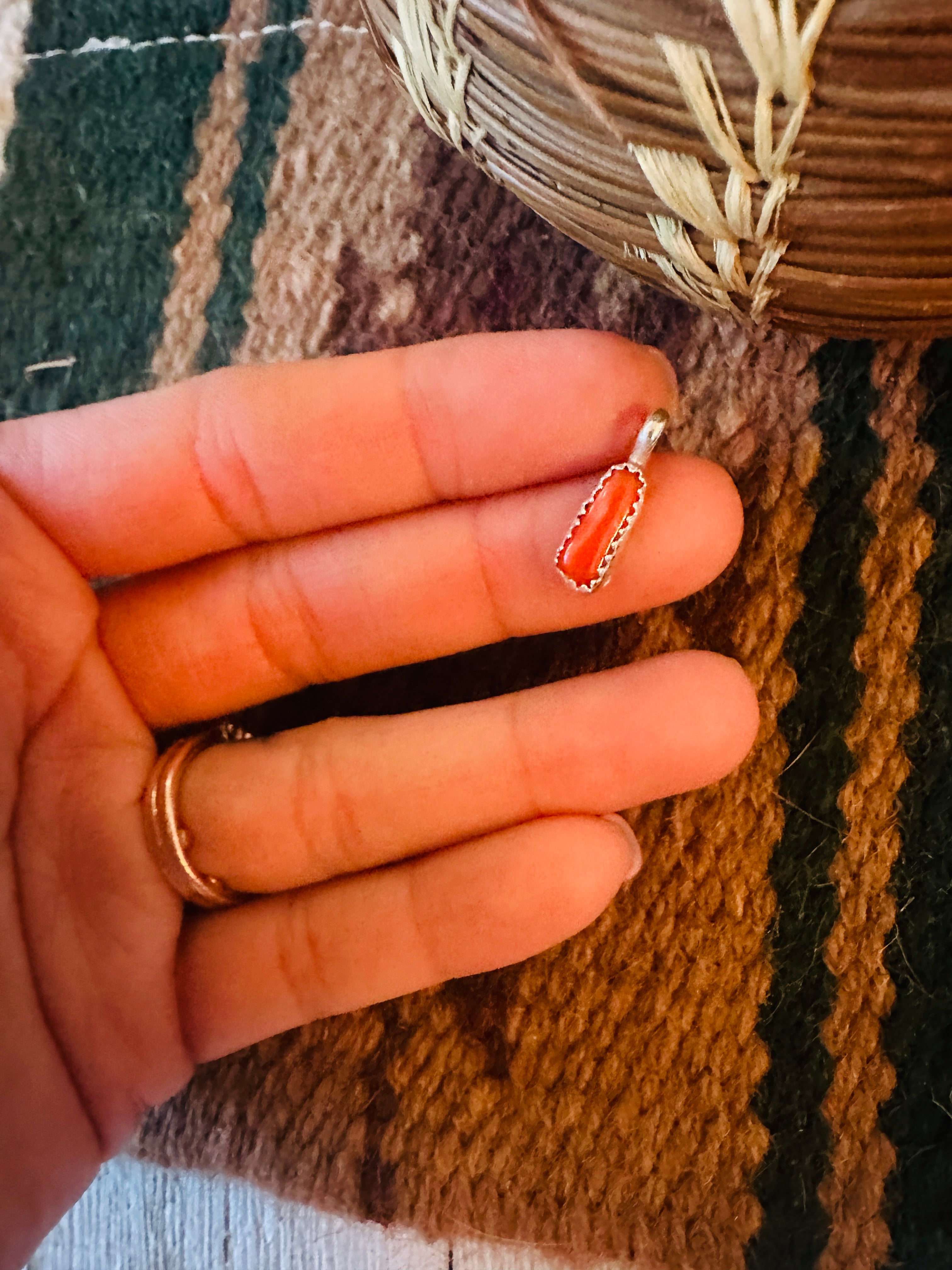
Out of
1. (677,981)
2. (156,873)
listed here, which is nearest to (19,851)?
(156,873)

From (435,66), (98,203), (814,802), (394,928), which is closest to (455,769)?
(394,928)

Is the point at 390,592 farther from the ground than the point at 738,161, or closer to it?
closer to it

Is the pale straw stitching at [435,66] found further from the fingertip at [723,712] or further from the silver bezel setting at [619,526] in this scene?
the fingertip at [723,712]

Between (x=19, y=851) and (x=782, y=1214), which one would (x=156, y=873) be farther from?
(x=782, y=1214)

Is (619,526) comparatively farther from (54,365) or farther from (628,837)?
(54,365)

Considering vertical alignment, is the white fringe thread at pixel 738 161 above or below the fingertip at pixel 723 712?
above

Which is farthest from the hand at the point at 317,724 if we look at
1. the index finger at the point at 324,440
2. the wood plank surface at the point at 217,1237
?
the wood plank surface at the point at 217,1237

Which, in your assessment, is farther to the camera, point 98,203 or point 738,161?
point 98,203
